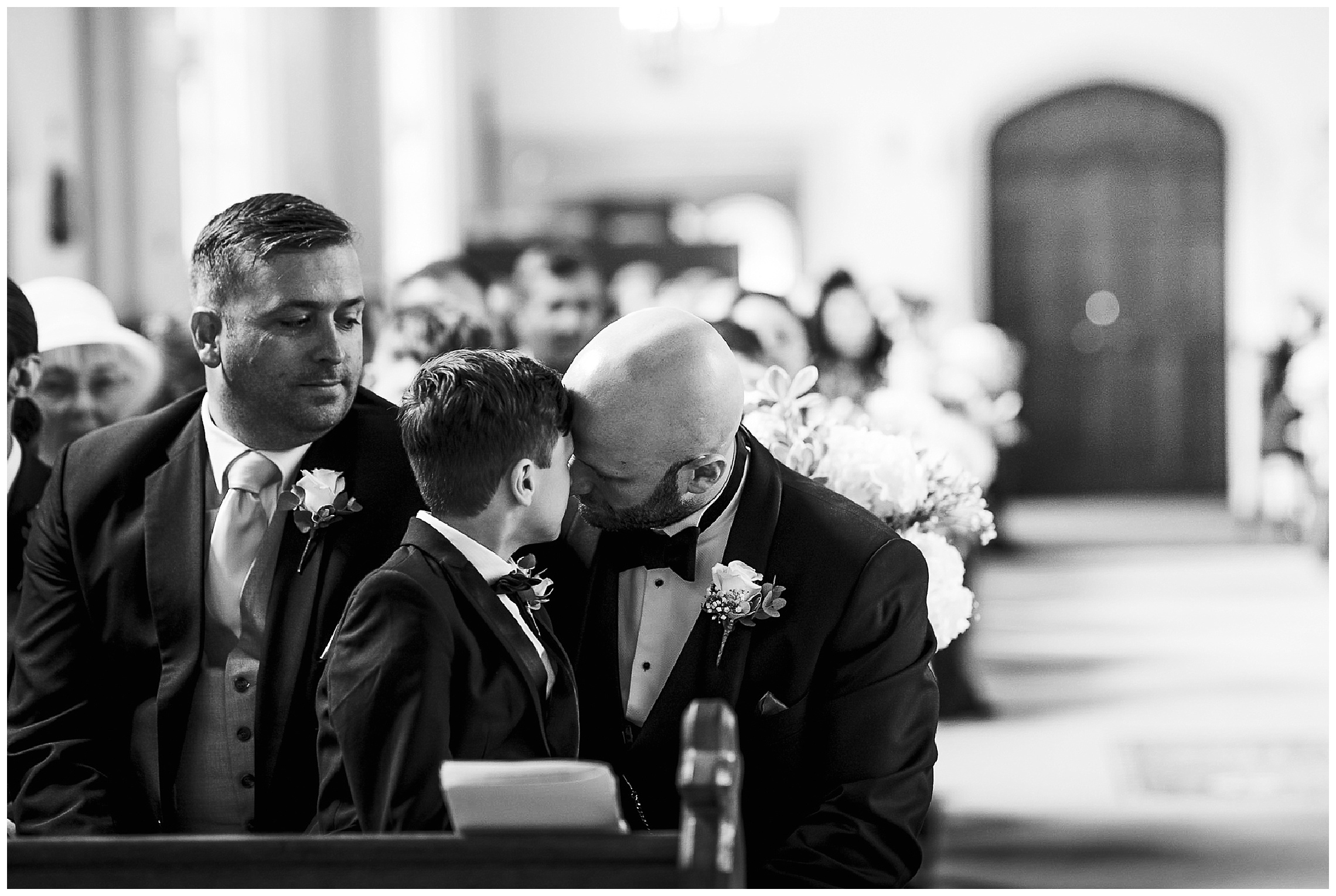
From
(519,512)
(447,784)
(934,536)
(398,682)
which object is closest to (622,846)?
(447,784)

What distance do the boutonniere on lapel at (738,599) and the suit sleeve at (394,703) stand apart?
46 cm

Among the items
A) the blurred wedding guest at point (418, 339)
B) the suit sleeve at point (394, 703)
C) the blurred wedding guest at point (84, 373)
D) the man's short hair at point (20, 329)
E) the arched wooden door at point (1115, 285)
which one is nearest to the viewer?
the suit sleeve at point (394, 703)

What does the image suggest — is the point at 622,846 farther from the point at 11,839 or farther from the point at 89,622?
the point at 89,622

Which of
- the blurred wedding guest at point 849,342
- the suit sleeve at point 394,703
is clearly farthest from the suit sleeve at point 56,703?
the blurred wedding guest at point 849,342

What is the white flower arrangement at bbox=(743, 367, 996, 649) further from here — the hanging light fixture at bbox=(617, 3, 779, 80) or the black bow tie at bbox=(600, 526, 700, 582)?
the hanging light fixture at bbox=(617, 3, 779, 80)

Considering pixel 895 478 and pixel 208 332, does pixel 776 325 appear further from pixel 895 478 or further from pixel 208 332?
pixel 208 332

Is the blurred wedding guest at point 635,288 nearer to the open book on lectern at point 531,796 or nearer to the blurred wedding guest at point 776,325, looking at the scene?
the blurred wedding guest at point 776,325

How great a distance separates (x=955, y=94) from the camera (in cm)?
1770

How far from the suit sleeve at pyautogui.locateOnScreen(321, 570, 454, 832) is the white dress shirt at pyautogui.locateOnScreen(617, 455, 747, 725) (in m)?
0.46

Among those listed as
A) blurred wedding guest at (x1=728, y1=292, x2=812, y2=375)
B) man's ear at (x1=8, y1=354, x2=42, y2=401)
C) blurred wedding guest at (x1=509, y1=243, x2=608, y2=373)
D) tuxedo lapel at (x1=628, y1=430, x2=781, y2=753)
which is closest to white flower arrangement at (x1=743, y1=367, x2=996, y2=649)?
tuxedo lapel at (x1=628, y1=430, x2=781, y2=753)

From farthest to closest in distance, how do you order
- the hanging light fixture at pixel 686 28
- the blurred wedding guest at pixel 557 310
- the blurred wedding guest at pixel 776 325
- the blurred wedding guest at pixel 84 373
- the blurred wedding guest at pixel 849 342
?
the hanging light fixture at pixel 686 28, the blurred wedding guest at pixel 849 342, the blurred wedding guest at pixel 557 310, the blurred wedding guest at pixel 776 325, the blurred wedding guest at pixel 84 373

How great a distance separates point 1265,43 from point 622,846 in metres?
16.9

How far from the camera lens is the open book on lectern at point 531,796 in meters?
1.92

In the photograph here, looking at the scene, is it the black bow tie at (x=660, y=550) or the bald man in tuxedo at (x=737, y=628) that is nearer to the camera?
the bald man in tuxedo at (x=737, y=628)
